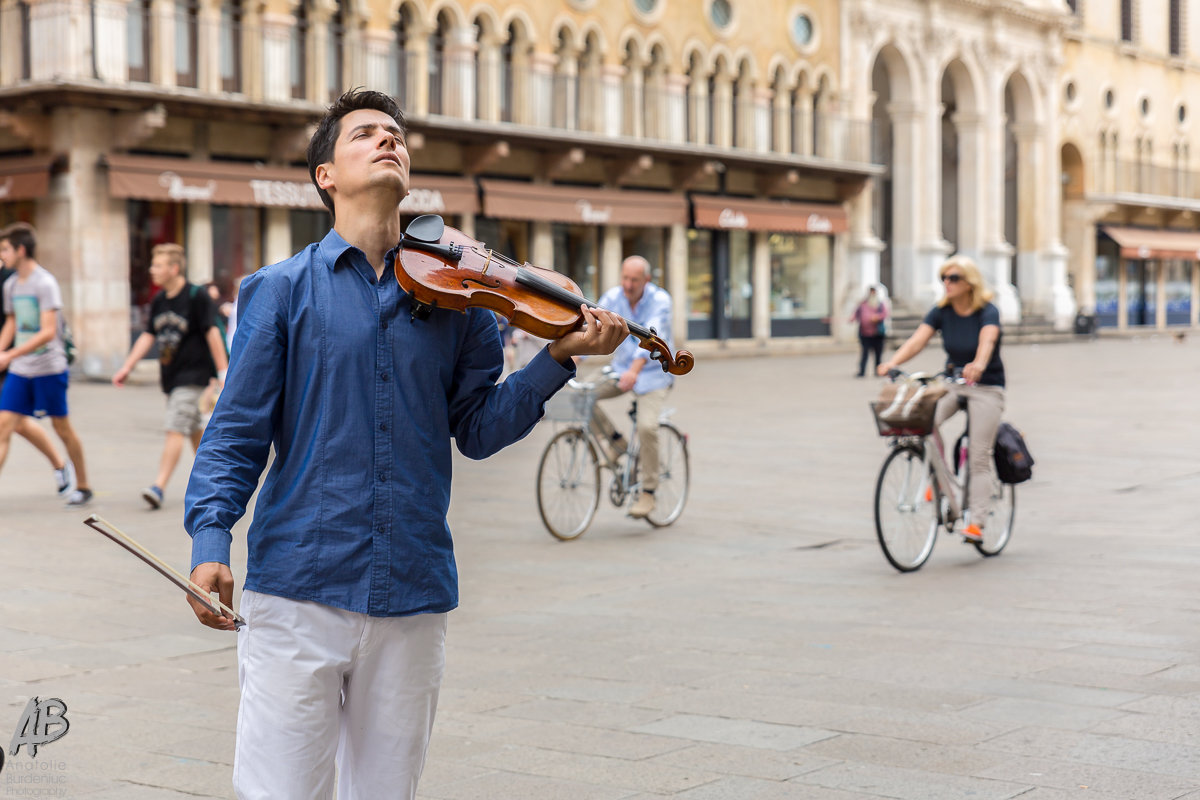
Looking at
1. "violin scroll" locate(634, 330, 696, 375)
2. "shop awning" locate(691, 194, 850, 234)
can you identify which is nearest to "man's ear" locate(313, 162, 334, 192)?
"violin scroll" locate(634, 330, 696, 375)

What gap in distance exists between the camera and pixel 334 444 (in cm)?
298

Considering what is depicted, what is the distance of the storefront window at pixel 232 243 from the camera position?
28.0 m

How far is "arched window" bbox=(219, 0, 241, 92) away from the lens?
27750 mm

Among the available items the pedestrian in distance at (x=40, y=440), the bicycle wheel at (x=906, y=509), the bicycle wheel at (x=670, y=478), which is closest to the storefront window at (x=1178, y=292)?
the bicycle wheel at (x=670, y=478)

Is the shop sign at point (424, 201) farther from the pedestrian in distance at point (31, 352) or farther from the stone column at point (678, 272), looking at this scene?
the pedestrian in distance at point (31, 352)

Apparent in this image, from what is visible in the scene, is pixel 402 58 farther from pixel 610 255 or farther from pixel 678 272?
pixel 678 272

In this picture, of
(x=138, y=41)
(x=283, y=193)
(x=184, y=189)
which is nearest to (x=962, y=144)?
(x=283, y=193)

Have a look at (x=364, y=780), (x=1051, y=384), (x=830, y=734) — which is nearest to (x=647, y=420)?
(x=830, y=734)

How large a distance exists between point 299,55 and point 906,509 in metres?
22.6

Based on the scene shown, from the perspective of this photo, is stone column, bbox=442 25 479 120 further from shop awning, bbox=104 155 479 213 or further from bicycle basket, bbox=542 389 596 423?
bicycle basket, bbox=542 389 596 423

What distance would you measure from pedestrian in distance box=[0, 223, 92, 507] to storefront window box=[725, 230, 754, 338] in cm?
2852

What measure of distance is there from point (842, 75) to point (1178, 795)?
38483 mm

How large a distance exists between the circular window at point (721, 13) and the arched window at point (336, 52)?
10886mm

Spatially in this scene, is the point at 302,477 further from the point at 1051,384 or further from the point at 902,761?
the point at 1051,384
